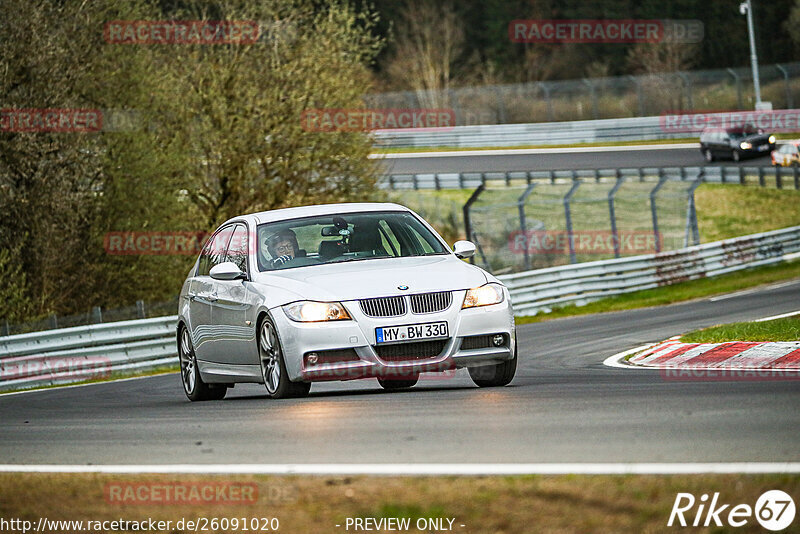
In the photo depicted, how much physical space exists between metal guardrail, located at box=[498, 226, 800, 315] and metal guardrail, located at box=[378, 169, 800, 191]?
10.5 m

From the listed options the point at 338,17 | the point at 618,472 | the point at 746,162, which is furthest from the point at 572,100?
the point at 618,472

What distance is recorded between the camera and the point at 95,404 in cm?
1237

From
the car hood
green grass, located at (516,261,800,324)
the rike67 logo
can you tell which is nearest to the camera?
the rike67 logo

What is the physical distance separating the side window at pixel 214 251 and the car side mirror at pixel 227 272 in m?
0.97

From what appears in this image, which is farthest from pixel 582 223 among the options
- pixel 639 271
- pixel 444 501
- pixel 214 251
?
pixel 444 501

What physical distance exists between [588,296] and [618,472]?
22.4 meters

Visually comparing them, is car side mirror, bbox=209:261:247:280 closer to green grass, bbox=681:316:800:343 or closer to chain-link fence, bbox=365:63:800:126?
green grass, bbox=681:316:800:343

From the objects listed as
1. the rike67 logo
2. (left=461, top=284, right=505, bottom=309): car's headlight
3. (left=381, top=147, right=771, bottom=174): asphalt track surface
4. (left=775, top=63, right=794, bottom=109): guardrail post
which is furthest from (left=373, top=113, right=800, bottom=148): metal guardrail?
the rike67 logo

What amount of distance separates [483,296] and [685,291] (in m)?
19.7

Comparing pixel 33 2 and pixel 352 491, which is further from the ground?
pixel 33 2

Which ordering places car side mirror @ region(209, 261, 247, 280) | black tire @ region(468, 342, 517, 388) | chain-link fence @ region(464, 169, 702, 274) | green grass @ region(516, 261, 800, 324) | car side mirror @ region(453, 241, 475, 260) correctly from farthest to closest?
chain-link fence @ region(464, 169, 702, 274) < green grass @ region(516, 261, 800, 324) < car side mirror @ region(453, 241, 475, 260) < car side mirror @ region(209, 261, 247, 280) < black tire @ region(468, 342, 517, 388)

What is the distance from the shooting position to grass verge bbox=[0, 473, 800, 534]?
5.14m

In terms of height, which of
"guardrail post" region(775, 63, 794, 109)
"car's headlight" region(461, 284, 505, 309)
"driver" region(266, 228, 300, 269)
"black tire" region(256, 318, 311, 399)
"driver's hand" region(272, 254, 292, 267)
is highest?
"driver" region(266, 228, 300, 269)

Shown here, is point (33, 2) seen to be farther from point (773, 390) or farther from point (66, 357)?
point (773, 390)
